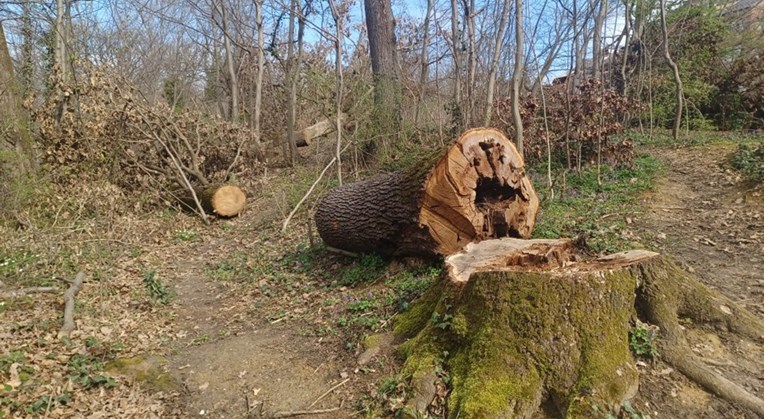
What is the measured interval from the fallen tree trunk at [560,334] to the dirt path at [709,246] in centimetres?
10

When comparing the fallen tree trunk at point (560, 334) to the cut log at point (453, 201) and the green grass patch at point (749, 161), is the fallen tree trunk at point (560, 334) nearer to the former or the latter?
the cut log at point (453, 201)

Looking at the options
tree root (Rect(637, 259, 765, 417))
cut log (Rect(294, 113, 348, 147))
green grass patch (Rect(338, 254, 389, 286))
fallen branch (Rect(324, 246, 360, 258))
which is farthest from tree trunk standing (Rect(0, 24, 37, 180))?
tree root (Rect(637, 259, 765, 417))

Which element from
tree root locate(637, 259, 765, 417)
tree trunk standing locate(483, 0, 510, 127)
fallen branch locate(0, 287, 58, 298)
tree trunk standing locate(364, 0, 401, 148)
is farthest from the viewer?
tree trunk standing locate(364, 0, 401, 148)

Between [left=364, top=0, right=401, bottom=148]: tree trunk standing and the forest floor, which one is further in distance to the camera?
[left=364, top=0, right=401, bottom=148]: tree trunk standing

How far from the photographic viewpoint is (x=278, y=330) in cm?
422

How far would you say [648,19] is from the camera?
12.3 m

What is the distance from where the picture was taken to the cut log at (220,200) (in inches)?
350

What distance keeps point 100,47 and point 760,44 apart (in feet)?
58.4

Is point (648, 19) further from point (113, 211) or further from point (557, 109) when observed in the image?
point (113, 211)

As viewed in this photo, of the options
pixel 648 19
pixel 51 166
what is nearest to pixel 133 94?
pixel 51 166

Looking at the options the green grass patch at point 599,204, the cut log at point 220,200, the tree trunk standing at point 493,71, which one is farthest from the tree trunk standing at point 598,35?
the cut log at point 220,200

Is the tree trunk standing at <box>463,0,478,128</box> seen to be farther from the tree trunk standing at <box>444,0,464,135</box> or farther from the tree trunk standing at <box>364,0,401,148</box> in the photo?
the tree trunk standing at <box>364,0,401,148</box>

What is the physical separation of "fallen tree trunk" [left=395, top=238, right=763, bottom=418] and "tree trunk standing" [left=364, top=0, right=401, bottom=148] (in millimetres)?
8239

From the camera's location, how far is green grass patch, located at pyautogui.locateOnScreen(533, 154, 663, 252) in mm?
5129
